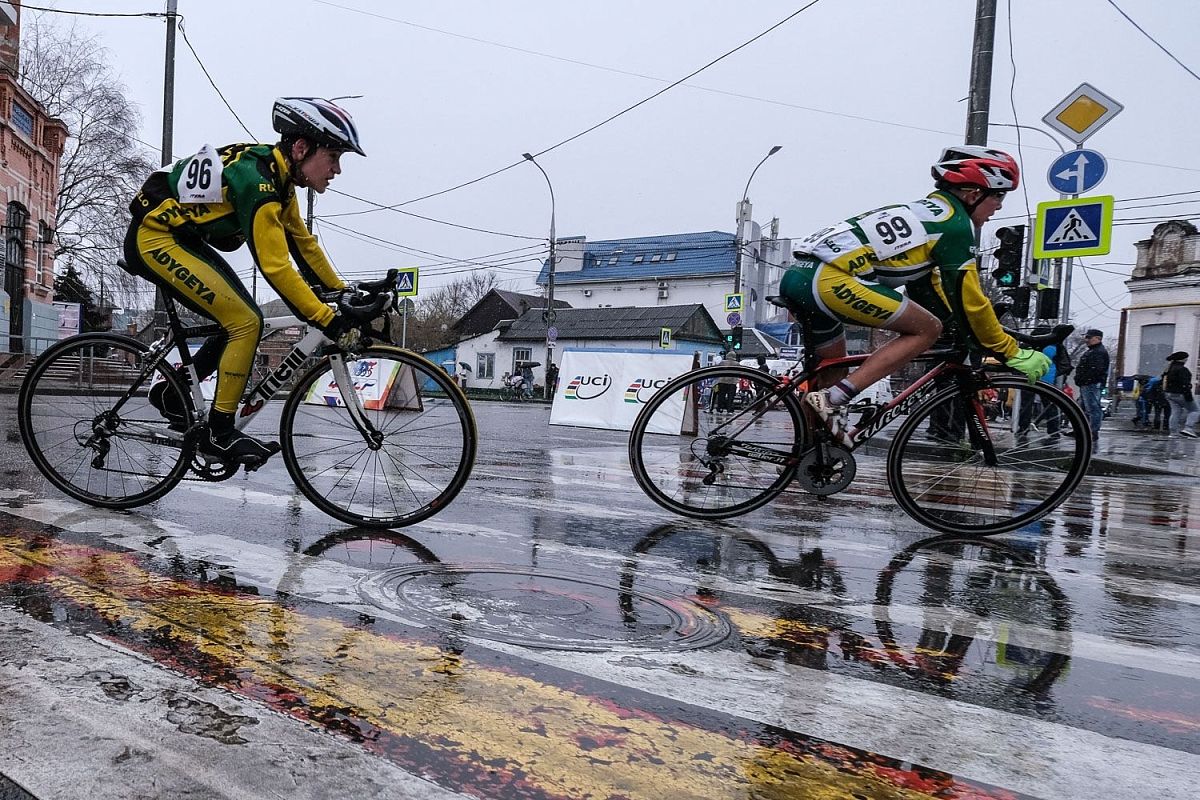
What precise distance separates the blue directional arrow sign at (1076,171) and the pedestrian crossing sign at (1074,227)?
238mm

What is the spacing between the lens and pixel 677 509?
4.93m

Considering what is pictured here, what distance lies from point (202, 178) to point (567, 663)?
2790 millimetres

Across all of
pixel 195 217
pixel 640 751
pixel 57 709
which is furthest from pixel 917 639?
pixel 195 217

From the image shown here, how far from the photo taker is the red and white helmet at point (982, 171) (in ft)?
15.1

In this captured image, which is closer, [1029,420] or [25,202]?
[1029,420]

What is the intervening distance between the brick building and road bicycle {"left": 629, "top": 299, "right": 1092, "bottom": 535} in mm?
29261

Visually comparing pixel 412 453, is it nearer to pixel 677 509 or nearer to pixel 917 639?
pixel 677 509

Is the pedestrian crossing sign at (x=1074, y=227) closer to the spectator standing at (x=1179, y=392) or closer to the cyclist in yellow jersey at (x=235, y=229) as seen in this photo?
the cyclist in yellow jersey at (x=235, y=229)

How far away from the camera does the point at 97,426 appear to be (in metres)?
4.35

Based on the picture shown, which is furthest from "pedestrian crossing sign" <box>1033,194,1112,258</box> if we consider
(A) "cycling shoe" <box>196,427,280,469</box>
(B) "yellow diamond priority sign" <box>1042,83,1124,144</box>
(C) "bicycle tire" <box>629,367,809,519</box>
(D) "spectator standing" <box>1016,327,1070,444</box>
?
(A) "cycling shoe" <box>196,427,280,469</box>

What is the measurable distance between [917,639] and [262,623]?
6.16ft

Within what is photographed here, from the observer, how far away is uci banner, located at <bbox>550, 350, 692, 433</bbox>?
14555mm

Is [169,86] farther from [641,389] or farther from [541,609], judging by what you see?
[541,609]

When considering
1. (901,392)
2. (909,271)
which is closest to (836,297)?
(909,271)
